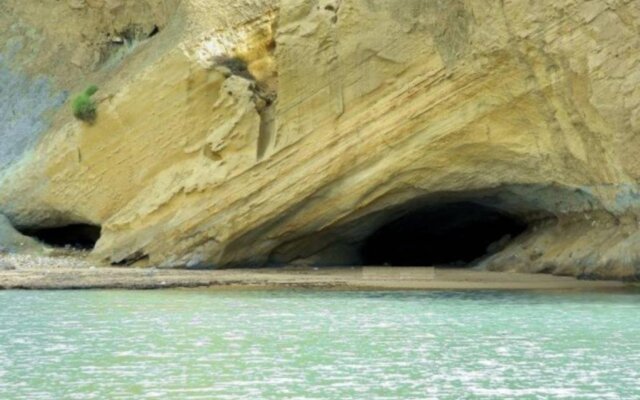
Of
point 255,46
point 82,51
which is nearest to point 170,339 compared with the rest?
point 255,46

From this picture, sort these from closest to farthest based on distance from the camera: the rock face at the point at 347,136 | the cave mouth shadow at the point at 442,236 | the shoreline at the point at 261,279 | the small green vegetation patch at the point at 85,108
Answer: the shoreline at the point at 261,279 → the rock face at the point at 347,136 → the small green vegetation patch at the point at 85,108 → the cave mouth shadow at the point at 442,236

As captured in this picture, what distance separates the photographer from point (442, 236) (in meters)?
29.2

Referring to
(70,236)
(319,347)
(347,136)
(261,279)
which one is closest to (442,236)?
(347,136)

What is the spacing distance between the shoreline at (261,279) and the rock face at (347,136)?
844 millimetres

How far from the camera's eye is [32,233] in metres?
26.3

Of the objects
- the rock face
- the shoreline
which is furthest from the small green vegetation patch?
the shoreline

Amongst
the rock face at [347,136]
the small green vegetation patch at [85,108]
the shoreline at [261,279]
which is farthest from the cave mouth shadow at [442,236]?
the small green vegetation patch at [85,108]

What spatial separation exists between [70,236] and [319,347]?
15.7m

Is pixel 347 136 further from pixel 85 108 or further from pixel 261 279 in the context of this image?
pixel 85 108

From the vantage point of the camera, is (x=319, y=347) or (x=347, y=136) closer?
(x=319, y=347)

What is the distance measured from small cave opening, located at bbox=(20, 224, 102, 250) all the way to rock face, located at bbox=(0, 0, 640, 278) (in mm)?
861

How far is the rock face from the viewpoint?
2030cm

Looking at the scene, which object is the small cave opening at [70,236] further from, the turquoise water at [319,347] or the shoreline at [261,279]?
the turquoise water at [319,347]

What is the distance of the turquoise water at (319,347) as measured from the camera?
10.1 m
